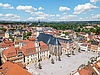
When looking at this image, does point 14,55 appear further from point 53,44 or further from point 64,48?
point 64,48

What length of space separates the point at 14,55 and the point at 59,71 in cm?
2340

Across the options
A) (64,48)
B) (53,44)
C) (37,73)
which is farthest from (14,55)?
(64,48)

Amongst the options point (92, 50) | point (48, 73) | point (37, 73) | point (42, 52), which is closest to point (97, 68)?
point (48, 73)

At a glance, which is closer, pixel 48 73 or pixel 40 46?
pixel 48 73

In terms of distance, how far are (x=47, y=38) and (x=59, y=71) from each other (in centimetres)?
3467

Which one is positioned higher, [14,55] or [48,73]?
[14,55]

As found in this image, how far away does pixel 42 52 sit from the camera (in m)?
54.1

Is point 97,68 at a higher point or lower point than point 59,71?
higher

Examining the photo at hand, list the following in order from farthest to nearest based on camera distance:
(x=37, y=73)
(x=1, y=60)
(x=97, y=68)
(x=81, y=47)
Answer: (x=81, y=47), (x=1, y=60), (x=37, y=73), (x=97, y=68)

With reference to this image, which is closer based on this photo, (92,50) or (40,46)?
(40,46)

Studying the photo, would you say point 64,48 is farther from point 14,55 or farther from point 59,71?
point 14,55

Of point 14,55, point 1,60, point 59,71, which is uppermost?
point 14,55

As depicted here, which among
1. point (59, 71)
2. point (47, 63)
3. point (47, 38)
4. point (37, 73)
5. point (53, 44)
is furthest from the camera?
point (47, 38)

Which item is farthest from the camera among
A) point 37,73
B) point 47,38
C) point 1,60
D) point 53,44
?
point 47,38
